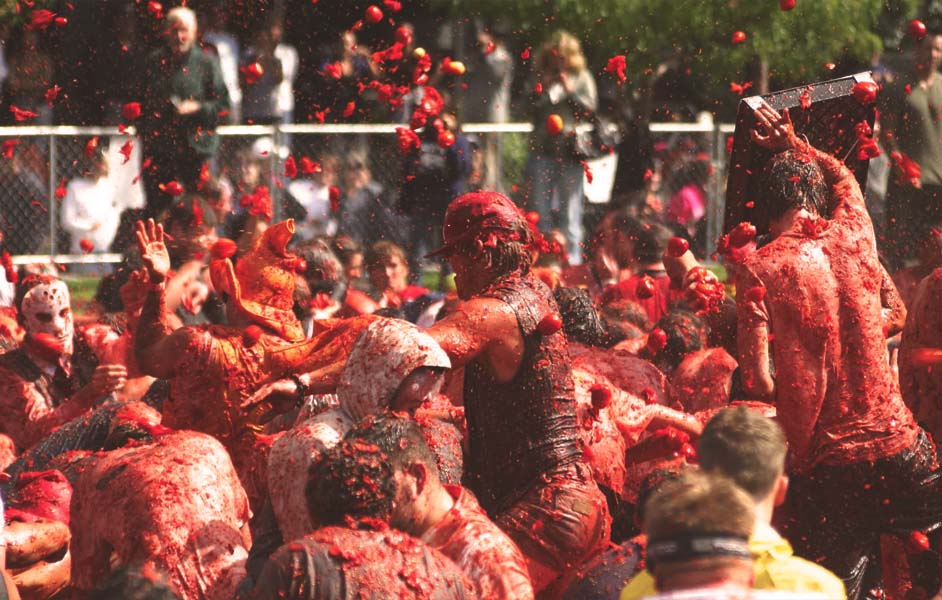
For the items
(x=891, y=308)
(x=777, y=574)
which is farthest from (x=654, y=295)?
(x=777, y=574)

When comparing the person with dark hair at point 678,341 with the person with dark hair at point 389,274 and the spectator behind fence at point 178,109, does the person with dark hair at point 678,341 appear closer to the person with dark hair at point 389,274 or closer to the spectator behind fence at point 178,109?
the person with dark hair at point 389,274

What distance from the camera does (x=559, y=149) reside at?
1380cm

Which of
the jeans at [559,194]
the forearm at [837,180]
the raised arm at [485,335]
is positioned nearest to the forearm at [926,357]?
the forearm at [837,180]

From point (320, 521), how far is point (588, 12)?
11020mm

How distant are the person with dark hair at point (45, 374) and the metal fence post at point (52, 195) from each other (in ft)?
13.0

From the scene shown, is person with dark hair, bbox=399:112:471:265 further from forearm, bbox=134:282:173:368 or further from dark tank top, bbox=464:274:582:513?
dark tank top, bbox=464:274:582:513

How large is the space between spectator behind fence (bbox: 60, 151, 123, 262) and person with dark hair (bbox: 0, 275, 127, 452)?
3911 millimetres

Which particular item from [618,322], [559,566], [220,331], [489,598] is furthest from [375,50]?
[489,598]

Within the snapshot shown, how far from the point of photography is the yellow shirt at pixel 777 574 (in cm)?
433

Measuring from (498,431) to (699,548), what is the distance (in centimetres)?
272

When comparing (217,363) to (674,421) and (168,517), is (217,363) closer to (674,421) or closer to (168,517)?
(168,517)

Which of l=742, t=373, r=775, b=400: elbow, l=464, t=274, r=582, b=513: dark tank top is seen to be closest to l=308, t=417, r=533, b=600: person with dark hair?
l=464, t=274, r=582, b=513: dark tank top

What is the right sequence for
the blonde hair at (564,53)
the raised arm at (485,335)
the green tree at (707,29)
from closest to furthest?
the raised arm at (485,335)
the blonde hair at (564,53)
the green tree at (707,29)

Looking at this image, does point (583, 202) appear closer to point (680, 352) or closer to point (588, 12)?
point (588, 12)
